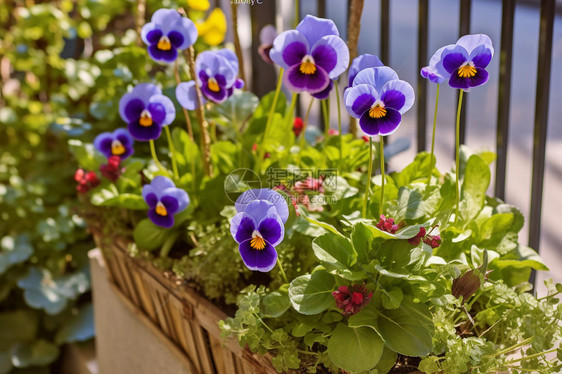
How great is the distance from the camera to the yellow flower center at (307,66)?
1.02 m

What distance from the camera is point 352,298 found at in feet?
2.95

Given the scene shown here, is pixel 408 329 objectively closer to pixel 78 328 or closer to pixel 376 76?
pixel 376 76

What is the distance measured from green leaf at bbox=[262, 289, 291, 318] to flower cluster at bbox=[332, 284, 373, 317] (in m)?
0.10

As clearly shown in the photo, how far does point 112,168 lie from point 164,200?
201mm

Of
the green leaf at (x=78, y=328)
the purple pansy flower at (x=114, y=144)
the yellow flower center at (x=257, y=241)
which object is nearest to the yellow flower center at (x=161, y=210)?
the purple pansy flower at (x=114, y=144)

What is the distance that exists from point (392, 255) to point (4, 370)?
151 centimetres

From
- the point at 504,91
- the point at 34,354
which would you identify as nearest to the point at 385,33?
the point at 504,91

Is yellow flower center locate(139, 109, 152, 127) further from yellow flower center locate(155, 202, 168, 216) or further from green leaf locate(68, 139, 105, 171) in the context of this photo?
green leaf locate(68, 139, 105, 171)

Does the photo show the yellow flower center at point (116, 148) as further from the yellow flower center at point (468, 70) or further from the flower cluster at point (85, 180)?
the yellow flower center at point (468, 70)

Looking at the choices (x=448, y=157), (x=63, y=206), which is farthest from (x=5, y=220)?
(x=448, y=157)

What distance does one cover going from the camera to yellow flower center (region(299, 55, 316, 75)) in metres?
1.02

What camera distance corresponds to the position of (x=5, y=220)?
6.96 feet

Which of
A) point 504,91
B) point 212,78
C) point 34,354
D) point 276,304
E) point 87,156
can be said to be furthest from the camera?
point 34,354

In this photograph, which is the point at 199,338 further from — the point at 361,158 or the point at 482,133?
the point at 482,133
